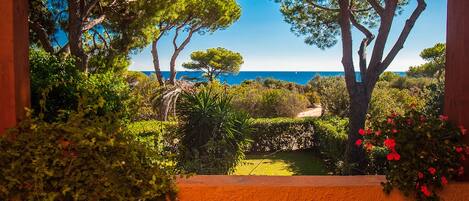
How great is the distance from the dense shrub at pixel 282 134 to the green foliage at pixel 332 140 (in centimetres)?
35

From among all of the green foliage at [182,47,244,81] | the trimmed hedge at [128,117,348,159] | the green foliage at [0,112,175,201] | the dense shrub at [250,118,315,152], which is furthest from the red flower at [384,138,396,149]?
the green foliage at [182,47,244,81]

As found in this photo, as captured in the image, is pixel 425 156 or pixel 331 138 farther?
pixel 331 138

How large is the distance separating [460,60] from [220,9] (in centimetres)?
1612

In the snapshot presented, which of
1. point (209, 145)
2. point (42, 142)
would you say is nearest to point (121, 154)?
point (42, 142)

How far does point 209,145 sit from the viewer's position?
245 inches

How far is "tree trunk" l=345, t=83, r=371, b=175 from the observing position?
7.40 metres

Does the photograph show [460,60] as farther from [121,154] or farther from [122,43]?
[122,43]

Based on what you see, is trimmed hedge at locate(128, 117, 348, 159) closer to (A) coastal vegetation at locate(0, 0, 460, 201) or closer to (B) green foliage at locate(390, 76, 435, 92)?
(A) coastal vegetation at locate(0, 0, 460, 201)

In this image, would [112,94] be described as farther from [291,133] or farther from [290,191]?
[291,133]

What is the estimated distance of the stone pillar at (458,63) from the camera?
6.47 ft

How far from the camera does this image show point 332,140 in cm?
870

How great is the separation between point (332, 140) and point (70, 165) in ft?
24.6

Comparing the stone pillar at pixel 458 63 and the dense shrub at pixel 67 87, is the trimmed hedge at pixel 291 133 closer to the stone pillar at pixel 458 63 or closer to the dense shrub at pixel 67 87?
the dense shrub at pixel 67 87

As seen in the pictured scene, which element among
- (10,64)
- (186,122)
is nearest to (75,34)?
(186,122)
